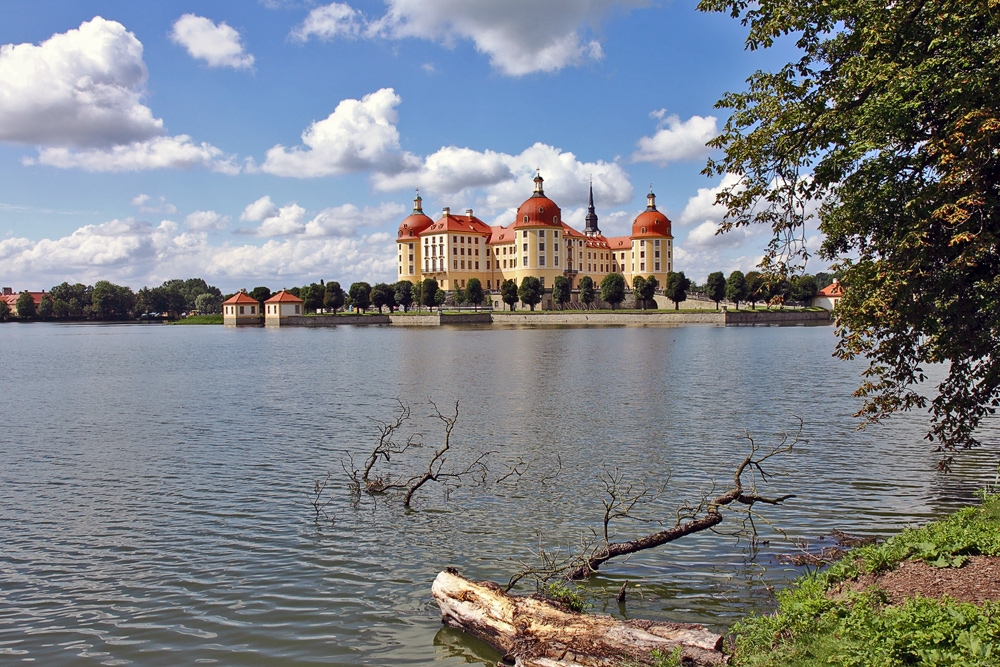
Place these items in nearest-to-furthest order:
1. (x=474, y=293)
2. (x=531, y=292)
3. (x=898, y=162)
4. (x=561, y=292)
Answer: (x=898, y=162), (x=531, y=292), (x=561, y=292), (x=474, y=293)

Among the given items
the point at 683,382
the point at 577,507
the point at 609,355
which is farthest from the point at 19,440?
the point at 609,355

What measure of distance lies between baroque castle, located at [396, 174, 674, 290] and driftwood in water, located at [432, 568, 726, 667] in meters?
104

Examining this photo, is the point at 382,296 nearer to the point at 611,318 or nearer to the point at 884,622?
the point at 611,318

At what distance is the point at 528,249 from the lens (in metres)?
112

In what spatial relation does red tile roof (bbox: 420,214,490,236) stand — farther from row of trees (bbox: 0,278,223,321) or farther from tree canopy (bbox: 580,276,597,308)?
row of trees (bbox: 0,278,223,321)

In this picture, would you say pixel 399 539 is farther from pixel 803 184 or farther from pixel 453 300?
pixel 453 300

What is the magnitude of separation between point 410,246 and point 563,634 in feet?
393

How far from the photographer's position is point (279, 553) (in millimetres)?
8289

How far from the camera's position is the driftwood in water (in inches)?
192

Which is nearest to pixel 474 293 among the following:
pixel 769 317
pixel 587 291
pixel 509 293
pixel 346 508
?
pixel 509 293

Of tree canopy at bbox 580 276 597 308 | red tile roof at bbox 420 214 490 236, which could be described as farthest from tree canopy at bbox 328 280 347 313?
tree canopy at bbox 580 276 597 308

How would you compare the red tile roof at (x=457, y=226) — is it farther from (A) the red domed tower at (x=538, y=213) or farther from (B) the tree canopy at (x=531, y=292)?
(B) the tree canopy at (x=531, y=292)

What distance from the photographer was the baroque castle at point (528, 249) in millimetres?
112375

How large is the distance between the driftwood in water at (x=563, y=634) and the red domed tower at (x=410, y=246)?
116009mm
